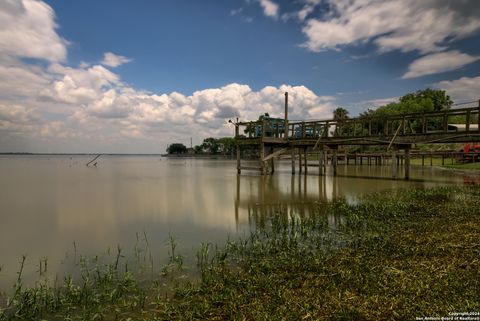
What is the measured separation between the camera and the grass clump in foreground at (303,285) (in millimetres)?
4293

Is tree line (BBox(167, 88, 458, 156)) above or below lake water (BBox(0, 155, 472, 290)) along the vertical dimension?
above

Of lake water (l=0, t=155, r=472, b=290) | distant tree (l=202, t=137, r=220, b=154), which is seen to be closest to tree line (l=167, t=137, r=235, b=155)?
distant tree (l=202, t=137, r=220, b=154)

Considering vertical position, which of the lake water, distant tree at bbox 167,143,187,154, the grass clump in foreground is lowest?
the lake water

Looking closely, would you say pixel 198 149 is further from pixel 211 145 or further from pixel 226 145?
pixel 226 145

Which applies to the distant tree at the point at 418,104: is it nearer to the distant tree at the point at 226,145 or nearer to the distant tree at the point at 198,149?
the distant tree at the point at 226,145

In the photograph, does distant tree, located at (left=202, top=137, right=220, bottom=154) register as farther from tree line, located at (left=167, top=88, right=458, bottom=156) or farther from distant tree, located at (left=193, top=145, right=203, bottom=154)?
tree line, located at (left=167, top=88, right=458, bottom=156)

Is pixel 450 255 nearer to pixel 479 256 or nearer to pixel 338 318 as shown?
pixel 479 256

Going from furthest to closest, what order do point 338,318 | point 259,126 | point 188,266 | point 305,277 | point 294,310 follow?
point 259,126, point 188,266, point 305,277, point 294,310, point 338,318

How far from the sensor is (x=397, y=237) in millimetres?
7805

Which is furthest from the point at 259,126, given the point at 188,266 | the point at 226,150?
the point at 226,150

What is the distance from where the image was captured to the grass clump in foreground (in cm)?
429

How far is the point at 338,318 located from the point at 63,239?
8.49 meters

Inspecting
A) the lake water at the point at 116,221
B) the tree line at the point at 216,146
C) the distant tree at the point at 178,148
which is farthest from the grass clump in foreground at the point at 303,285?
the distant tree at the point at 178,148

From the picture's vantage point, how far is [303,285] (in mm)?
5199
